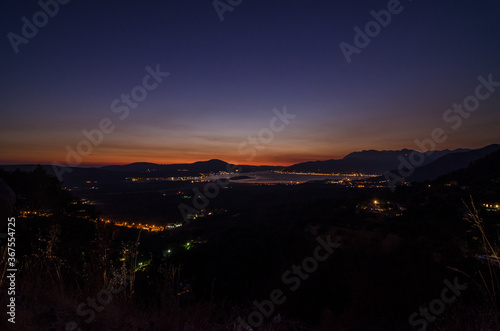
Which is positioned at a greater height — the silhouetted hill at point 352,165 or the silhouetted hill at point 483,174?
the silhouetted hill at point 352,165

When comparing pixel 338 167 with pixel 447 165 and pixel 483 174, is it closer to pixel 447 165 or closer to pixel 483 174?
pixel 447 165

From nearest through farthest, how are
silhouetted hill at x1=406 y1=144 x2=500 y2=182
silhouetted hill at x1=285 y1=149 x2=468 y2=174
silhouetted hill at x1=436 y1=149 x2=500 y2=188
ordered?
silhouetted hill at x1=436 y1=149 x2=500 y2=188
silhouetted hill at x1=406 y1=144 x2=500 y2=182
silhouetted hill at x1=285 y1=149 x2=468 y2=174

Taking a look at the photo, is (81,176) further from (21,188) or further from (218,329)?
(218,329)

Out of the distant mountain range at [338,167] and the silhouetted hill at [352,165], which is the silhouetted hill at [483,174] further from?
the silhouetted hill at [352,165]

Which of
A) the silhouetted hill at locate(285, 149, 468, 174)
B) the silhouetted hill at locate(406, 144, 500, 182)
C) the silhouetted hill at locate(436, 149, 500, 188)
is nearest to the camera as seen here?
the silhouetted hill at locate(436, 149, 500, 188)

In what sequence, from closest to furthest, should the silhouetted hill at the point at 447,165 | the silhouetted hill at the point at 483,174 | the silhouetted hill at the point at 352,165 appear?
the silhouetted hill at the point at 483,174 < the silhouetted hill at the point at 447,165 < the silhouetted hill at the point at 352,165

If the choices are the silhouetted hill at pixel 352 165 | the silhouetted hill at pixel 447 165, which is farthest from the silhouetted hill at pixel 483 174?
the silhouetted hill at pixel 352 165

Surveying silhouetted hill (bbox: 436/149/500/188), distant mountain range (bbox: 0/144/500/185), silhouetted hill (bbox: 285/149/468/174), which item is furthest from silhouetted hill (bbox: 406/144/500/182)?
silhouetted hill (bbox: 285/149/468/174)

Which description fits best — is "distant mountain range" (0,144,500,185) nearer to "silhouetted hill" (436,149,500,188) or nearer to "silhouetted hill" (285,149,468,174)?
"silhouetted hill" (285,149,468,174)
